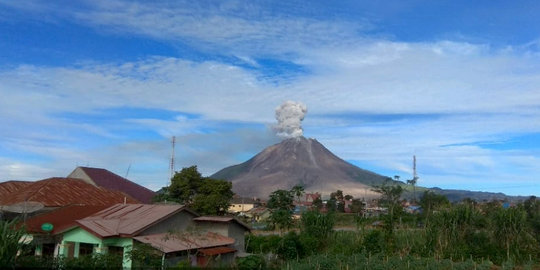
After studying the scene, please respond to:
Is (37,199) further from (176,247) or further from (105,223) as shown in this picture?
(176,247)

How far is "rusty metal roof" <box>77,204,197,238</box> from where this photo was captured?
61.7 ft

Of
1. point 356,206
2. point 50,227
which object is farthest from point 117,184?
point 356,206

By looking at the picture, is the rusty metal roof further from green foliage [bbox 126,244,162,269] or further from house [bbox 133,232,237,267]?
green foliage [bbox 126,244,162,269]

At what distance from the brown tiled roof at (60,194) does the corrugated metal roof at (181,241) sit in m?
8.87

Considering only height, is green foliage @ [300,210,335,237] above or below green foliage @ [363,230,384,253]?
above

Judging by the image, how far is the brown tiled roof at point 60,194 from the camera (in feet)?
83.5

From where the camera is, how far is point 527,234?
23391 mm

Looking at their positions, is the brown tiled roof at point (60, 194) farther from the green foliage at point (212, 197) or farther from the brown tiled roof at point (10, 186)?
the green foliage at point (212, 197)

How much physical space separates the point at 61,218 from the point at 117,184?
22.1 meters

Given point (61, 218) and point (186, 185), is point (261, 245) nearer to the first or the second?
point (186, 185)

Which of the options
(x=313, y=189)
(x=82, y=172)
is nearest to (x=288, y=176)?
(x=313, y=189)

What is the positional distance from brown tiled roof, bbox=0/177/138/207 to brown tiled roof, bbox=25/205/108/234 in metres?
1.74

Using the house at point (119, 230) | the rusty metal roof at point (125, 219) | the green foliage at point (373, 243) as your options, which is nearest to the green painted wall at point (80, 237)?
the house at point (119, 230)

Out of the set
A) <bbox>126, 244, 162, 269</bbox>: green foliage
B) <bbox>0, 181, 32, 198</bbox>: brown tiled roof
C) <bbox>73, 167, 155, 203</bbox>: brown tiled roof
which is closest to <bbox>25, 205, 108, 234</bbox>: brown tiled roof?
<bbox>126, 244, 162, 269</bbox>: green foliage
